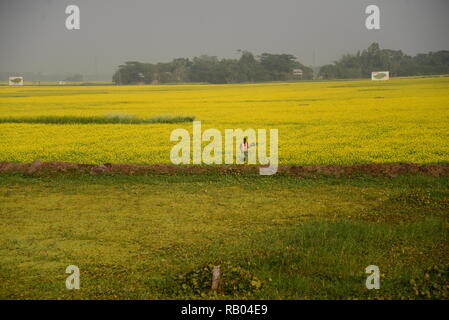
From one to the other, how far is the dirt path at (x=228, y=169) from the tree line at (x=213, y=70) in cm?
6513

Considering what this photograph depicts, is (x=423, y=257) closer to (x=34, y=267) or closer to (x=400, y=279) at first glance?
(x=400, y=279)

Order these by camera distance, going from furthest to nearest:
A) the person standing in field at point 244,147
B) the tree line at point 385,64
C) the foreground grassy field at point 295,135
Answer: the tree line at point 385,64 → the foreground grassy field at point 295,135 → the person standing in field at point 244,147

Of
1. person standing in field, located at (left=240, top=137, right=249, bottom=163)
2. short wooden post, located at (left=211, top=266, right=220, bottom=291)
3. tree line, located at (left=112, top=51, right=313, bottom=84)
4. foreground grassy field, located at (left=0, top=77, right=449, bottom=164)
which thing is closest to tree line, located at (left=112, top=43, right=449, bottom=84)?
tree line, located at (left=112, top=51, right=313, bottom=84)

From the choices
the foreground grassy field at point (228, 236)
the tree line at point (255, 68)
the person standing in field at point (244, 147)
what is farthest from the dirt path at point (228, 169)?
the tree line at point (255, 68)

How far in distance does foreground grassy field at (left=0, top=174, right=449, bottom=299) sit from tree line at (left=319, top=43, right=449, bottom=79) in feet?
236

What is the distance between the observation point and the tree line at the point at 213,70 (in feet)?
259

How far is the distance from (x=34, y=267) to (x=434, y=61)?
80.0 m

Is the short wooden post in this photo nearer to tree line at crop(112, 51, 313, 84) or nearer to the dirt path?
the dirt path

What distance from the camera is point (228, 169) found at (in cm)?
1409

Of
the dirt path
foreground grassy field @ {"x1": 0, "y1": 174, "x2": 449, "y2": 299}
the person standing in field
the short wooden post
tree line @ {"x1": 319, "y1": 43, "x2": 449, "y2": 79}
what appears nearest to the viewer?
the short wooden post

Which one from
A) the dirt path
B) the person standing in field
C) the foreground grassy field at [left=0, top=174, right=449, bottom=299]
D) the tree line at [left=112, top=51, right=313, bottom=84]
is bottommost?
the foreground grassy field at [left=0, top=174, right=449, bottom=299]

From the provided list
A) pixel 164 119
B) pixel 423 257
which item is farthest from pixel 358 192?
pixel 164 119

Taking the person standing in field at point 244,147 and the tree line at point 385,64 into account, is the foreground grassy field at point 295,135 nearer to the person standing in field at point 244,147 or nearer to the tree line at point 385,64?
the person standing in field at point 244,147

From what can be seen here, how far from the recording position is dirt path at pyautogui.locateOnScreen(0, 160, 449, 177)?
44.4 ft
